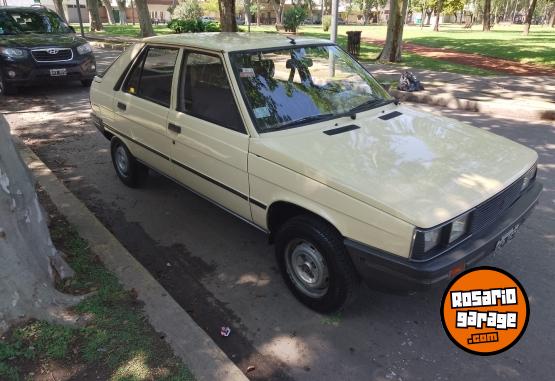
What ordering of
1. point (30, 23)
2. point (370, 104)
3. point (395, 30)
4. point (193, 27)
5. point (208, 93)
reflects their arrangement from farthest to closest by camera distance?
point (193, 27) → point (395, 30) → point (30, 23) → point (370, 104) → point (208, 93)

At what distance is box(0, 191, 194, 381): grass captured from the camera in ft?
8.07

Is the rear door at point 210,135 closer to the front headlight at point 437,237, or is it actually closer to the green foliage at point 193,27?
the front headlight at point 437,237

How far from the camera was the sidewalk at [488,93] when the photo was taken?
826cm

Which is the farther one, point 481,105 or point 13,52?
point 13,52

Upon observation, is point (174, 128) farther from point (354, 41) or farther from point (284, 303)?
point (354, 41)

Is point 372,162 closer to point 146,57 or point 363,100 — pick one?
point 363,100

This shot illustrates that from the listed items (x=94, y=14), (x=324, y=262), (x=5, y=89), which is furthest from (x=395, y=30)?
(x=94, y=14)

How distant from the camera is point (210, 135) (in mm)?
3482

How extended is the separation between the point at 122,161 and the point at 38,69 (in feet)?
20.1

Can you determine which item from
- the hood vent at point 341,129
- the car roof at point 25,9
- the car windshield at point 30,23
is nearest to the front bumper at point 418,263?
the hood vent at point 341,129

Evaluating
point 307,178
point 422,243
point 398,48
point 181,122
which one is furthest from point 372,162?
point 398,48

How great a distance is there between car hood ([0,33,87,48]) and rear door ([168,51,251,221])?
7775mm

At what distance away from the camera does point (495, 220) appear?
112 inches

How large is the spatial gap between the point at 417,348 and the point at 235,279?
1473mm
